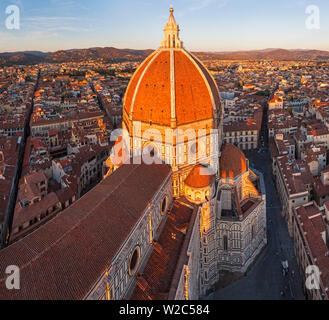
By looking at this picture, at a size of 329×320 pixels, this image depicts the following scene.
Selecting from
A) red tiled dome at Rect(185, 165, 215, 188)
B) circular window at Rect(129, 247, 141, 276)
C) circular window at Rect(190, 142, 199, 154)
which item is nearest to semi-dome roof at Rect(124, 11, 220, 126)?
circular window at Rect(190, 142, 199, 154)

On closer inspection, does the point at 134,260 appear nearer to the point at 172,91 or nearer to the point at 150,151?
the point at 150,151

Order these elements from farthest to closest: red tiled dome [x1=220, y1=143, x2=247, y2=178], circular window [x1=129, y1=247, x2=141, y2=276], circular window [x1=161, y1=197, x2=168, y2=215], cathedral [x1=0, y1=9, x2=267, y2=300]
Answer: red tiled dome [x1=220, y1=143, x2=247, y2=178] → circular window [x1=161, y1=197, x2=168, y2=215] → circular window [x1=129, y1=247, x2=141, y2=276] → cathedral [x1=0, y1=9, x2=267, y2=300]

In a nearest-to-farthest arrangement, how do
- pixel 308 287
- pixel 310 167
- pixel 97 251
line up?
pixel 97 251 → pixel 308 287 → pixel 310 167

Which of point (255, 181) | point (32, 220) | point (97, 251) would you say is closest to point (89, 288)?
point (97, 251)

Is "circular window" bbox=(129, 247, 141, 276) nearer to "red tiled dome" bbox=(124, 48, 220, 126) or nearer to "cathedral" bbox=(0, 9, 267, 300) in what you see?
"cathedral" bbox=(0, 9, 267, 300)

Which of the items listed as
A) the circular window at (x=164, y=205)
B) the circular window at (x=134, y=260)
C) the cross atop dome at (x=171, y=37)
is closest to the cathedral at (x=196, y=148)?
the cross atop dome at (x=171, y=37)
